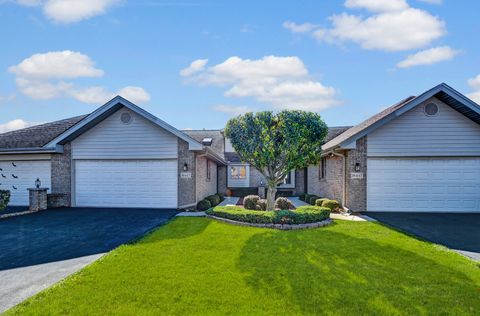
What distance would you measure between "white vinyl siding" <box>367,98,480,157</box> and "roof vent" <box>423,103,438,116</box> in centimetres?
13

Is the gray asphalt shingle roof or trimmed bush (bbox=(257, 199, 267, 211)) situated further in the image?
the gray asphalt shingle roof

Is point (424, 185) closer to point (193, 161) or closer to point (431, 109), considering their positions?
point (431, 109)

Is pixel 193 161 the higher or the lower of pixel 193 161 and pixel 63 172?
the higher

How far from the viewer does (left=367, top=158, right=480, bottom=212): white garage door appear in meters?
12.5

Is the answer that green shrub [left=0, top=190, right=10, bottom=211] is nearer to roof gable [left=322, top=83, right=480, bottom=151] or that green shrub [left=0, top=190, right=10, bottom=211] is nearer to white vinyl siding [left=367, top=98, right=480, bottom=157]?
roof gable [left=322, top=83, right=480, bottom=151]

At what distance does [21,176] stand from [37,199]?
8.86 feet

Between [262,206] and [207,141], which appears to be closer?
[262,206]

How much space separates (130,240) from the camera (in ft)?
25.2

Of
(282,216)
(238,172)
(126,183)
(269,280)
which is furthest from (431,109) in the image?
(238,172)

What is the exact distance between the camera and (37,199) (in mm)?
12906

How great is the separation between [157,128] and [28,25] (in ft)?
20.3

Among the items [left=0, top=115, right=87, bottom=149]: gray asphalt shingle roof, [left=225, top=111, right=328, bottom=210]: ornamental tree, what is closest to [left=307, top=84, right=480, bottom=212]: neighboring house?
[left=225, top=111, right=328, bottom=210]: ornamental tree

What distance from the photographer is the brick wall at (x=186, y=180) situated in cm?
1322

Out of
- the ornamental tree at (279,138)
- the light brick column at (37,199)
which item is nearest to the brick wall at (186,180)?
the ornamental tree at (279,138)
